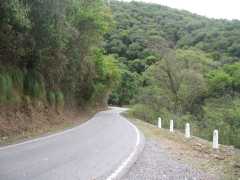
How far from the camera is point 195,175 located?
777 cm

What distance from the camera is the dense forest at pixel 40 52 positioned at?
1456 cm

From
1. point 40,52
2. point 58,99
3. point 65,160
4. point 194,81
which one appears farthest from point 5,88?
point 194,81

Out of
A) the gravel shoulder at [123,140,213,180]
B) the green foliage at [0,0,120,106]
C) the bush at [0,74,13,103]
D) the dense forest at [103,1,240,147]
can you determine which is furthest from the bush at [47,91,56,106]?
the gravel shoulder at [123,140,213,180]

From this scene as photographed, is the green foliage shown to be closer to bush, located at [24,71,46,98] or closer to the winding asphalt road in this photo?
bush, located at [24,71,46,98]

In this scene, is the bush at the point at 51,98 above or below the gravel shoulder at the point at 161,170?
below

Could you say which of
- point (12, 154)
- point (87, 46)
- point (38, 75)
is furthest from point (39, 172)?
point (87, 46)

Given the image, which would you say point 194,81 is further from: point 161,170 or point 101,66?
point 161,170

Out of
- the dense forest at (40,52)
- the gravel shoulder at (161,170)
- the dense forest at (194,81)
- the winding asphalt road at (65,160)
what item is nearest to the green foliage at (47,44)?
the dense forest at (40,52)

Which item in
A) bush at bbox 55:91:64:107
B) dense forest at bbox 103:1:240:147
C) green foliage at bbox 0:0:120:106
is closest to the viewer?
green foliage at bbox 0:0:120:106

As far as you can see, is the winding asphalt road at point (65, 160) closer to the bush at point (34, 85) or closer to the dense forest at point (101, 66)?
the dense forest at point (101, 66)

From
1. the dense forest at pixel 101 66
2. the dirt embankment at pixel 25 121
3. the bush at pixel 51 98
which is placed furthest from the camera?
the bush at pixel 51 98

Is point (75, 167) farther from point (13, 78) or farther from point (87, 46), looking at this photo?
point (87, 46)

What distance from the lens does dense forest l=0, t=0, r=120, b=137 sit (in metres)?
14.6

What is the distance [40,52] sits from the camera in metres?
20.0
